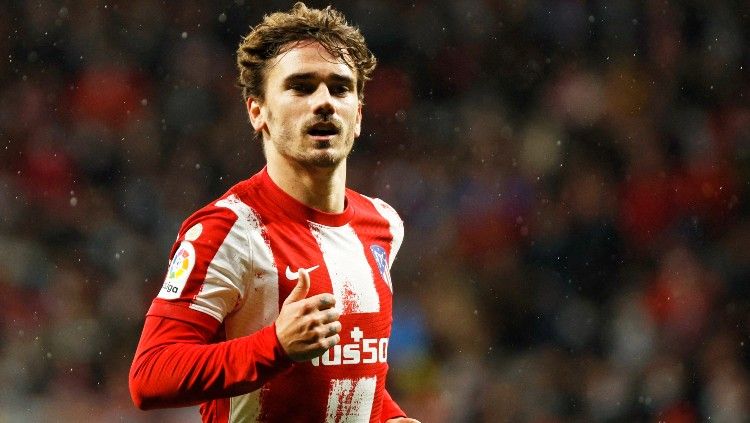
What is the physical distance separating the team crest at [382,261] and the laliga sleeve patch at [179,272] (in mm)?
614

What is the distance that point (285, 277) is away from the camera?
104 inches

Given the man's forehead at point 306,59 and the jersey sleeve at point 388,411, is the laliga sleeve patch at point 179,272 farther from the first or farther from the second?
the jersey sleeve at point 388,411

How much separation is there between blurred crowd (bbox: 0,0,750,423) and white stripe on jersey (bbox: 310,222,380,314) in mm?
3265

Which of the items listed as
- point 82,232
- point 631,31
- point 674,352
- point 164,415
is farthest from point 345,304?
point 631,31

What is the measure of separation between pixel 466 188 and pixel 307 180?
430 cm

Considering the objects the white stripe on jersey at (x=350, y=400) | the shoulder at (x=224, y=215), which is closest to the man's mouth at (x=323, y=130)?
the shoulder at (x=224, y=215)

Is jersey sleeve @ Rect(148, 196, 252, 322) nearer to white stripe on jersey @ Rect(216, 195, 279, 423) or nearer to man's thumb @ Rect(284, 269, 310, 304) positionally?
white stripe on jersey @ Rect(216, 195, 279, 423)

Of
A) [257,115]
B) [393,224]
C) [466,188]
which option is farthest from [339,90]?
[466,188]

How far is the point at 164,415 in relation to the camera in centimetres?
602

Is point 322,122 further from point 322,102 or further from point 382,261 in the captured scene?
point 382,261

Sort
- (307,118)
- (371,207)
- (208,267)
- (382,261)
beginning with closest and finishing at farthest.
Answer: (208,267)
(307,118)
(382,261)
(371,207)

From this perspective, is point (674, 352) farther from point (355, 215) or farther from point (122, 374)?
point (355, 215)

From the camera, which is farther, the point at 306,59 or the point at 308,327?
the point at 306,59

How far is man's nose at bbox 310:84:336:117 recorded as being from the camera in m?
2.73
